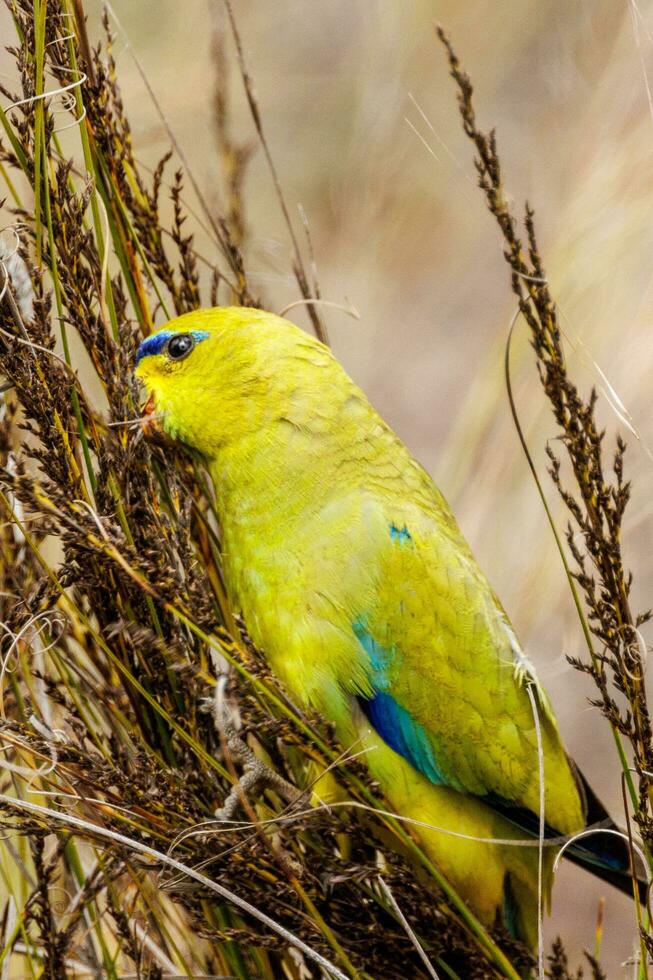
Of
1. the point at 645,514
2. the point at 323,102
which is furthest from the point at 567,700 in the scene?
the point at 323,102

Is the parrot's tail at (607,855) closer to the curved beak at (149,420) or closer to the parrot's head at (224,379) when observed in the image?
the parrot's head at (224,379)

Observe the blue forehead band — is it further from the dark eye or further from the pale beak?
the pale beak

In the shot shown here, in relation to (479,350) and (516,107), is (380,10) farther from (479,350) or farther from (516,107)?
(479,350)

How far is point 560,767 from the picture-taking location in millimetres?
2176

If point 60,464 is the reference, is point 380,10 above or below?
above

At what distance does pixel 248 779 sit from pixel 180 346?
886mm

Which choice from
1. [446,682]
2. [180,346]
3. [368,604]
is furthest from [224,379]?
[446,682]

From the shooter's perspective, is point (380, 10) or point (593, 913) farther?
point (380, 10)

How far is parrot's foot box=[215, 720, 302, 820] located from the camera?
171 centimetres

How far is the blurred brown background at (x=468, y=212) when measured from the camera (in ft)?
9.87

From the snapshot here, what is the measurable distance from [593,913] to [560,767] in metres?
2.39

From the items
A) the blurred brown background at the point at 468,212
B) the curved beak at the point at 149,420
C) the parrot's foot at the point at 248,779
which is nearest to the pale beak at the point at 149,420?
the curved beak at the point at 149,420

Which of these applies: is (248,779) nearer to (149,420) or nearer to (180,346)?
(149,420)

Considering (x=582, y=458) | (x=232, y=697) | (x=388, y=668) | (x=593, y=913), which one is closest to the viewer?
(x=232, y=697)
